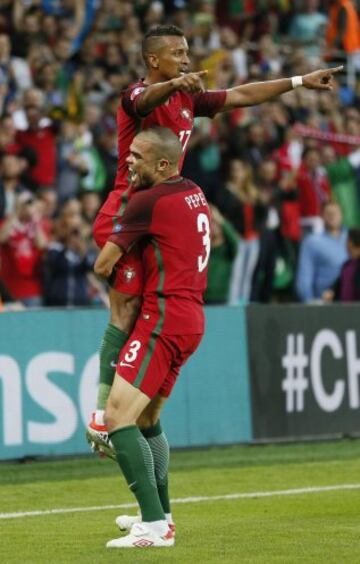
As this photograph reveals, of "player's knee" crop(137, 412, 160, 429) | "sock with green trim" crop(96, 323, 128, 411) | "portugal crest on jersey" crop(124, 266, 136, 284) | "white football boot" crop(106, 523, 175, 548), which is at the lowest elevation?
"white football boot" crop(106, 523, 175, 548)

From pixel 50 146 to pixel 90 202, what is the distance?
1119mm

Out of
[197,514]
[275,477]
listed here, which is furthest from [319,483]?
[197,514]

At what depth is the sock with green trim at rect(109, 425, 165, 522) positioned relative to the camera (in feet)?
27.8

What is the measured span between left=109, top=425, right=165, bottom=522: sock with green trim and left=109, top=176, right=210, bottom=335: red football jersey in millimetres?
586

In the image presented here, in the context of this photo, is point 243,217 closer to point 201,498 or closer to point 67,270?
point 67,270

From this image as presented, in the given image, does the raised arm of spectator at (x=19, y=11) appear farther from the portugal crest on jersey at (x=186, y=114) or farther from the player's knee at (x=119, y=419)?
the player's knee at (x=119, y=419)

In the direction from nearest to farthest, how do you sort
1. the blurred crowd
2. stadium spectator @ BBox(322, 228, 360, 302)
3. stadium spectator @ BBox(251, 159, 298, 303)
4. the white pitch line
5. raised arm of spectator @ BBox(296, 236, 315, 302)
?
the white pitch line < the blurred crowd < stadium spectator @ BBox(322, 228, 360, 302) < stadium spectator @ BBox(251, 159, 298, 303) < raised arm of spectator @ BBox(296, 236, 315, 302)

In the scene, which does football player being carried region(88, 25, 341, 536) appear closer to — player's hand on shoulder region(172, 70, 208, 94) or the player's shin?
the player's shin

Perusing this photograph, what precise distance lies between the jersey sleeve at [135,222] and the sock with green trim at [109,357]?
62cm

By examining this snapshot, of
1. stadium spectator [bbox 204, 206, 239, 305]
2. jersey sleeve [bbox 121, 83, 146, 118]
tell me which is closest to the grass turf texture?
jersey sleeve [bbox 121, 83, 146, 118]

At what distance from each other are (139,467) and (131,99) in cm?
197

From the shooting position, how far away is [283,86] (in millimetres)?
9094

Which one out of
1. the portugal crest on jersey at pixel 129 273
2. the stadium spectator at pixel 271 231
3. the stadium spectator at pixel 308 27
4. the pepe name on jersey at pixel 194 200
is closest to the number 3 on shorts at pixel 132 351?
the portugal crest on jersey at pixel 129 273

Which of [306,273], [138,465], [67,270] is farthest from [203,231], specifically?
[306,273]
